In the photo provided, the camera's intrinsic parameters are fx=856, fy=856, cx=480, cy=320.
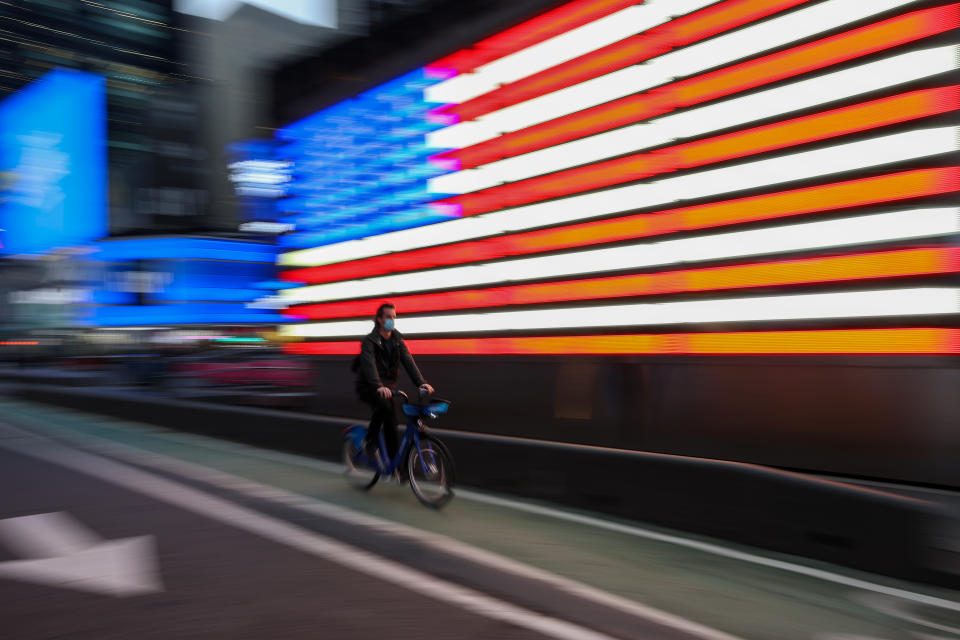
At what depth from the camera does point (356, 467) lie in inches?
365

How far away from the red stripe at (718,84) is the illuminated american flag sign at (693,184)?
19 millimetres

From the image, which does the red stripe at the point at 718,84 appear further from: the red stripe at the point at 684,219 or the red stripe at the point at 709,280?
the red stripe at the point at 709,280

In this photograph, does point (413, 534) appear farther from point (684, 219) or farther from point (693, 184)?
point (693, 184)

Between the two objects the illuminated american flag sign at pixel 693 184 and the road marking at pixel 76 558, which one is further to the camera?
the illuminated american flag sign at pixel 693 184

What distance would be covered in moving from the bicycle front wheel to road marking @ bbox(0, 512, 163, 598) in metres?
2.53

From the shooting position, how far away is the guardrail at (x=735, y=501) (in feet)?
17.9

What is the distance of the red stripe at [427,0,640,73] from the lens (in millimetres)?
9836

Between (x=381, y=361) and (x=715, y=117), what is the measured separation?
415 centimetres

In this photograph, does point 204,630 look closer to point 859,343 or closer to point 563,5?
point 859,343

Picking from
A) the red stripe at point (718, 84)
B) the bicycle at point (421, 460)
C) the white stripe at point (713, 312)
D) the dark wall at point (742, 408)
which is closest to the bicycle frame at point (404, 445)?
the bicycle at point (421, 460)

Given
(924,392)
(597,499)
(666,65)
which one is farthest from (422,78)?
(924,392)

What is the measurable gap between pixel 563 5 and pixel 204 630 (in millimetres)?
8501

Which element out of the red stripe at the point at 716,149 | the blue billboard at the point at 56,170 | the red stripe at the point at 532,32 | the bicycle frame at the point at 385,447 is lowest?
the bicycle frame at the point at 385,447

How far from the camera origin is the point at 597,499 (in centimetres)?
762
